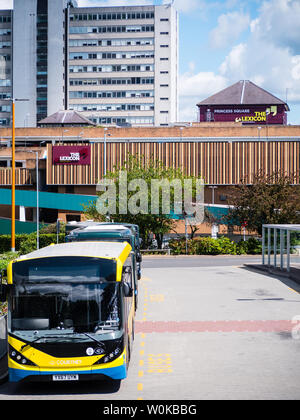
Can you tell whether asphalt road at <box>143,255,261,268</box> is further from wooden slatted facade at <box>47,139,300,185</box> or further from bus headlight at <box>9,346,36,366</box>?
wooden slatted facade at <box>47,139,300,185</box>

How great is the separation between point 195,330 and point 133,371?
460 cm

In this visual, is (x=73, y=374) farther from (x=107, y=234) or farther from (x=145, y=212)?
(x=145, y=212)

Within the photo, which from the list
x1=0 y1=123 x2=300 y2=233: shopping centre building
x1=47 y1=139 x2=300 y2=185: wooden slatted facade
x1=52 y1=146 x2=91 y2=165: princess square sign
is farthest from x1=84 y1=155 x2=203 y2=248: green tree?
x1=52 y1=146 x2=91 y2=165: princess square sign

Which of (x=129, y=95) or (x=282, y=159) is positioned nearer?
(x=282, y=159)

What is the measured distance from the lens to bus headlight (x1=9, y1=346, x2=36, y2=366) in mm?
11242

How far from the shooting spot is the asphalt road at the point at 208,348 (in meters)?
11.4

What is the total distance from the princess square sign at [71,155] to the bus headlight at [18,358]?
213ft

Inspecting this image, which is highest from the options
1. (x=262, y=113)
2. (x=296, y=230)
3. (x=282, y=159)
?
(x=262, y=113)

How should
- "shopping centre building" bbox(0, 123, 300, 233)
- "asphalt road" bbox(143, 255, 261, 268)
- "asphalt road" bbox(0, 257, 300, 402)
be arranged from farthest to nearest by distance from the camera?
"shopping centre building" bbox(0, 123, 300, 233) → "asphalt road" bbox(143, 255, 261, 268) → "asphalt road" bbox(0, 257, 300, 402)

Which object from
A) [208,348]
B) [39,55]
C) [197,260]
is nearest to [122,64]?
[39,55]

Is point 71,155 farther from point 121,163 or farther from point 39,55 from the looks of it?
point 39,55

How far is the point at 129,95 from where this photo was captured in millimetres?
140750

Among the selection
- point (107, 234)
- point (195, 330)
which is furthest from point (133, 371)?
point (107, 234)

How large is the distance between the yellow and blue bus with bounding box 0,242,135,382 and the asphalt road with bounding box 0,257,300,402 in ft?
1.81
